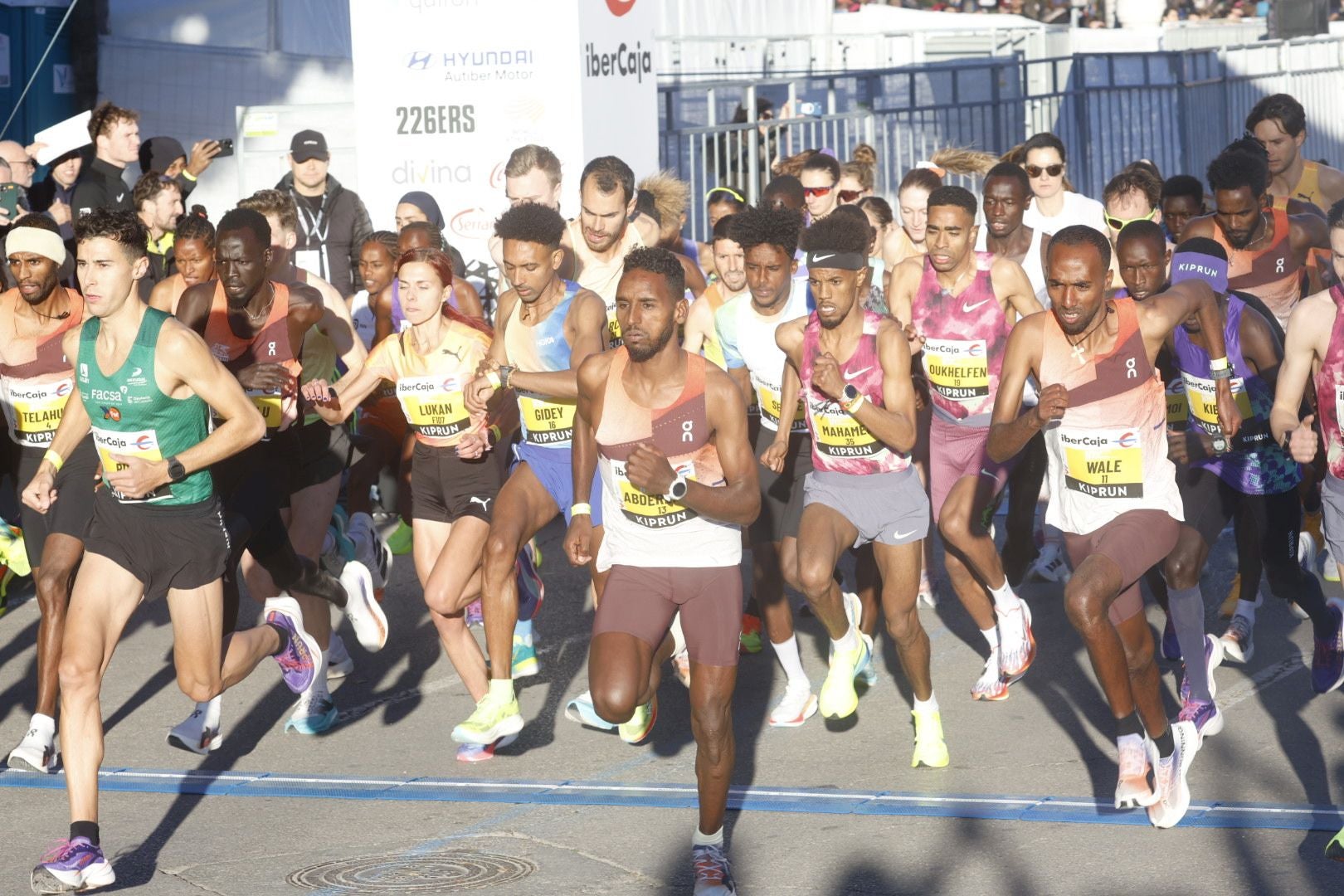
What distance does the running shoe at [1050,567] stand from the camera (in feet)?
31.3

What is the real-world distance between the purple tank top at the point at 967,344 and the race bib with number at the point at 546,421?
5.19 ft

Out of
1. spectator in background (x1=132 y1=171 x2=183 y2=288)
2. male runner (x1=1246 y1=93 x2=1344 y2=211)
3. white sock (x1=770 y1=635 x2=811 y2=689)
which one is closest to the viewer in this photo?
white sock (x1=770 y1=635 x2=811 y2=689)

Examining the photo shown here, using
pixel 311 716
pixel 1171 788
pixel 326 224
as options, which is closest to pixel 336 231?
pixel 326 224

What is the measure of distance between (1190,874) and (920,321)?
3.00 metres

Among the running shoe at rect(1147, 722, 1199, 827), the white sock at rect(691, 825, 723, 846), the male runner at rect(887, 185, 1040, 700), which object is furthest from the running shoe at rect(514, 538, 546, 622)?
the running shoe at rect(1147, 722, 1199, 827)

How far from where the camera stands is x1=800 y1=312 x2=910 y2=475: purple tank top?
685 cm

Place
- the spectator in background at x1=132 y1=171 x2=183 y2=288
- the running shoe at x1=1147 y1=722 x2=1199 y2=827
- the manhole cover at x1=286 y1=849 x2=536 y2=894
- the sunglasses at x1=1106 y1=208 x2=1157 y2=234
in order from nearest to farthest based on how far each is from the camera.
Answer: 1. the manhole cover at x1=286 y1=849 x2=536 y2=894
2. the running shoe at x1=1147 y1=722 x2=1199 y2=827
3. the sunglasses at x1=1106 y1=208 x2=1157 y2=234
4. the spectator in background at x1=132 y1=171 x2=183 y2=288

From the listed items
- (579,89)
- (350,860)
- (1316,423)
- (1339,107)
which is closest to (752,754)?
(350,860)

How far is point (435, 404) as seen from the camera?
24.8ft

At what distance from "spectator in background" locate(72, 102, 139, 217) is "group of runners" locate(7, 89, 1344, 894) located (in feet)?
7.82

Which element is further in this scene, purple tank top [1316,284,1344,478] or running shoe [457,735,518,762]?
running shoe [457,735,518,762]

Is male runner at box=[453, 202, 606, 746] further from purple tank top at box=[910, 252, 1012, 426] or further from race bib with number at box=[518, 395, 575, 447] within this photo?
purple tank top at box=[910, 252, 1012, 426]

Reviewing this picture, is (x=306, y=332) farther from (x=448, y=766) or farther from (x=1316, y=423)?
(x=1316, y=423)

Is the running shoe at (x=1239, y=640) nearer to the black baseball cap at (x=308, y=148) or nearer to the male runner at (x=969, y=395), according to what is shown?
the male runner at (x=969, y=395)
